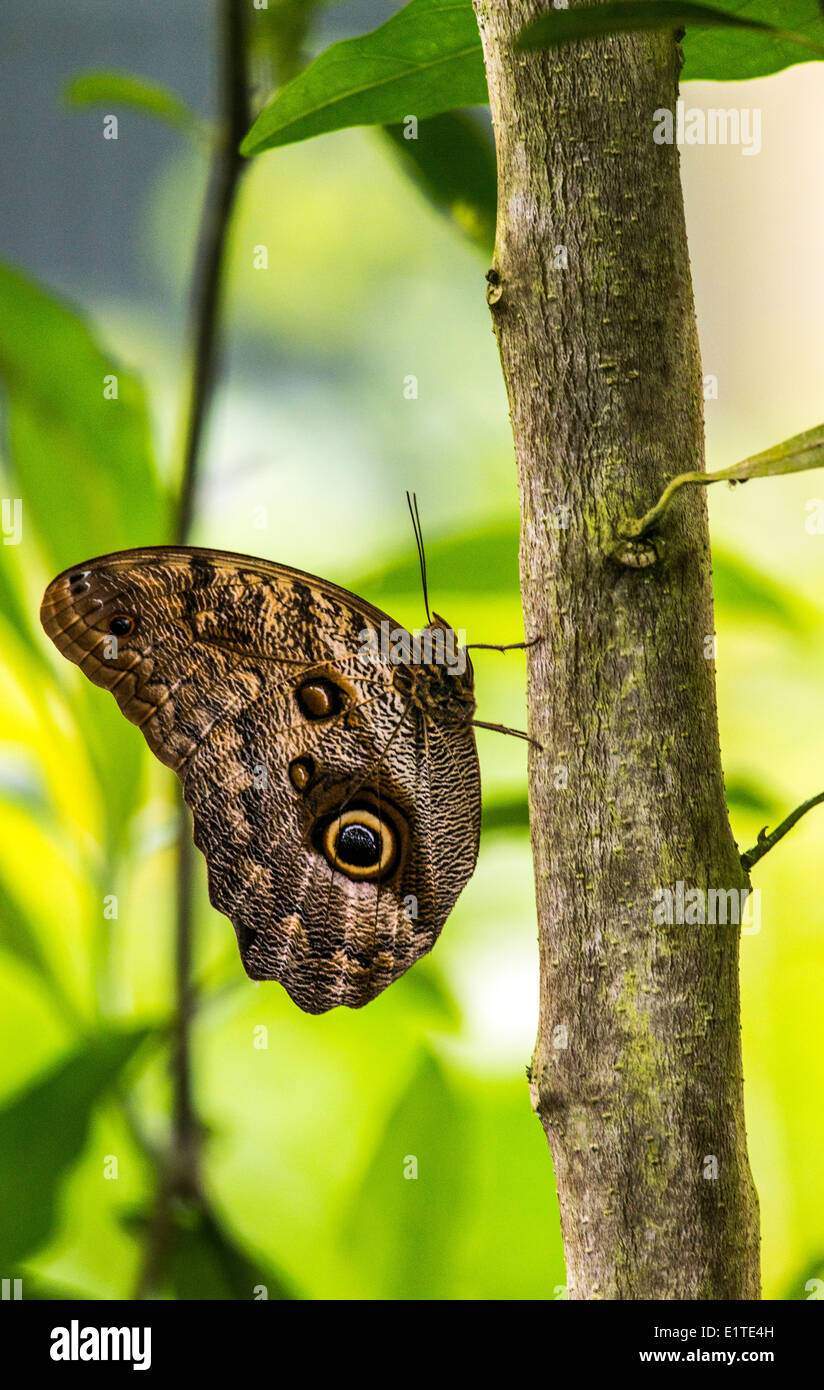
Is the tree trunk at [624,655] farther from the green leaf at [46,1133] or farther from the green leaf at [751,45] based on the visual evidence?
the green leaf at [46,1133]

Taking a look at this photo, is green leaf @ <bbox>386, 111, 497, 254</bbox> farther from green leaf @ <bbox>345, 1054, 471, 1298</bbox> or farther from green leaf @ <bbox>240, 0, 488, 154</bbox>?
green leaf @ <bbox>345, 1054, 471, 1298</bbox>

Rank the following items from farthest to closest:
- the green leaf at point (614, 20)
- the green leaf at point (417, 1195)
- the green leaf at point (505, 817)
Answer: the green leaf at point (417, 1195), the green leaf at point (505, 817), the green leaf at point (614, 20)

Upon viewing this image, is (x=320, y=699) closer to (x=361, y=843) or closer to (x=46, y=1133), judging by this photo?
(x=361, y=843)

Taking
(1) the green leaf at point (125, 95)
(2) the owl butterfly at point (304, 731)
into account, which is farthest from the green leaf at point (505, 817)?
(1) the green leaf at point (125, 95)

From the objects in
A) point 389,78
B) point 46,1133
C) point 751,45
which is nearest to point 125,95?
point 389,78

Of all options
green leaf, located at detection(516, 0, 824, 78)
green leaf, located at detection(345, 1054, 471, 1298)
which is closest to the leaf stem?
green leaf, located at detection(345, 1054, 471, 1298)
